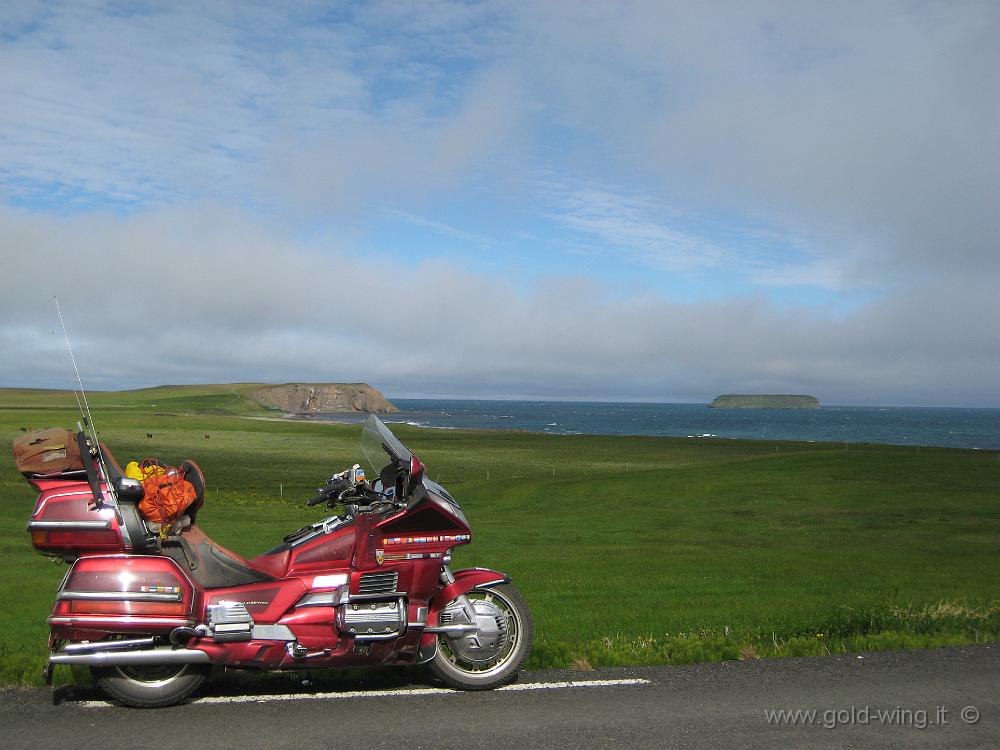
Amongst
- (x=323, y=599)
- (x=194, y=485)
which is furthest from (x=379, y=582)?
(x=194, y=485)

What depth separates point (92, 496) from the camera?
6094 millimetres

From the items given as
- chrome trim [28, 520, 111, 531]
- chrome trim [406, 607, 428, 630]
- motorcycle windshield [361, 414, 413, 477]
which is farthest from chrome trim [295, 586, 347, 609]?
chrome trim [28, 520, 111, 531]

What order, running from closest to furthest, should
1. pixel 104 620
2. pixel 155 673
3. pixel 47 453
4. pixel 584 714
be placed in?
pixel 584 714 → pixel 104 620 → pixel 47 453 → pixel 155 673

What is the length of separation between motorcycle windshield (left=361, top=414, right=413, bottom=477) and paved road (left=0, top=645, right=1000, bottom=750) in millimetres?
1735

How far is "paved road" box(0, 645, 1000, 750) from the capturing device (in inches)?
210

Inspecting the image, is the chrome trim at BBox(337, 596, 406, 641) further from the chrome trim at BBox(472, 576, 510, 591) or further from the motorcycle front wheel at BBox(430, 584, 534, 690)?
the chrome trim at BBox(472, 576, 510, 591)

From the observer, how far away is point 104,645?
5.93m

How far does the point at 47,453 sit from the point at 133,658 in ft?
5.13

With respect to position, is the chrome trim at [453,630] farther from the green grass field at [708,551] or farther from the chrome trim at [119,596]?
the chrome trim at [119,596]

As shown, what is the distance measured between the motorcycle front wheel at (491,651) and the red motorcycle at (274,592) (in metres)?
0.01

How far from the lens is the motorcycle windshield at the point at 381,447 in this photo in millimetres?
6582

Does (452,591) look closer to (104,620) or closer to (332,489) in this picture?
(332,489)

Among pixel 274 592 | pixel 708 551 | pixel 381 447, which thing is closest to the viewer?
pixel 274 592

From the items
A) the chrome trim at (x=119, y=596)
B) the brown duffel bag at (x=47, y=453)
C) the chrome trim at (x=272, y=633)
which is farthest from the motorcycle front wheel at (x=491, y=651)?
the brown duffel bag at (x=47, y=453)
